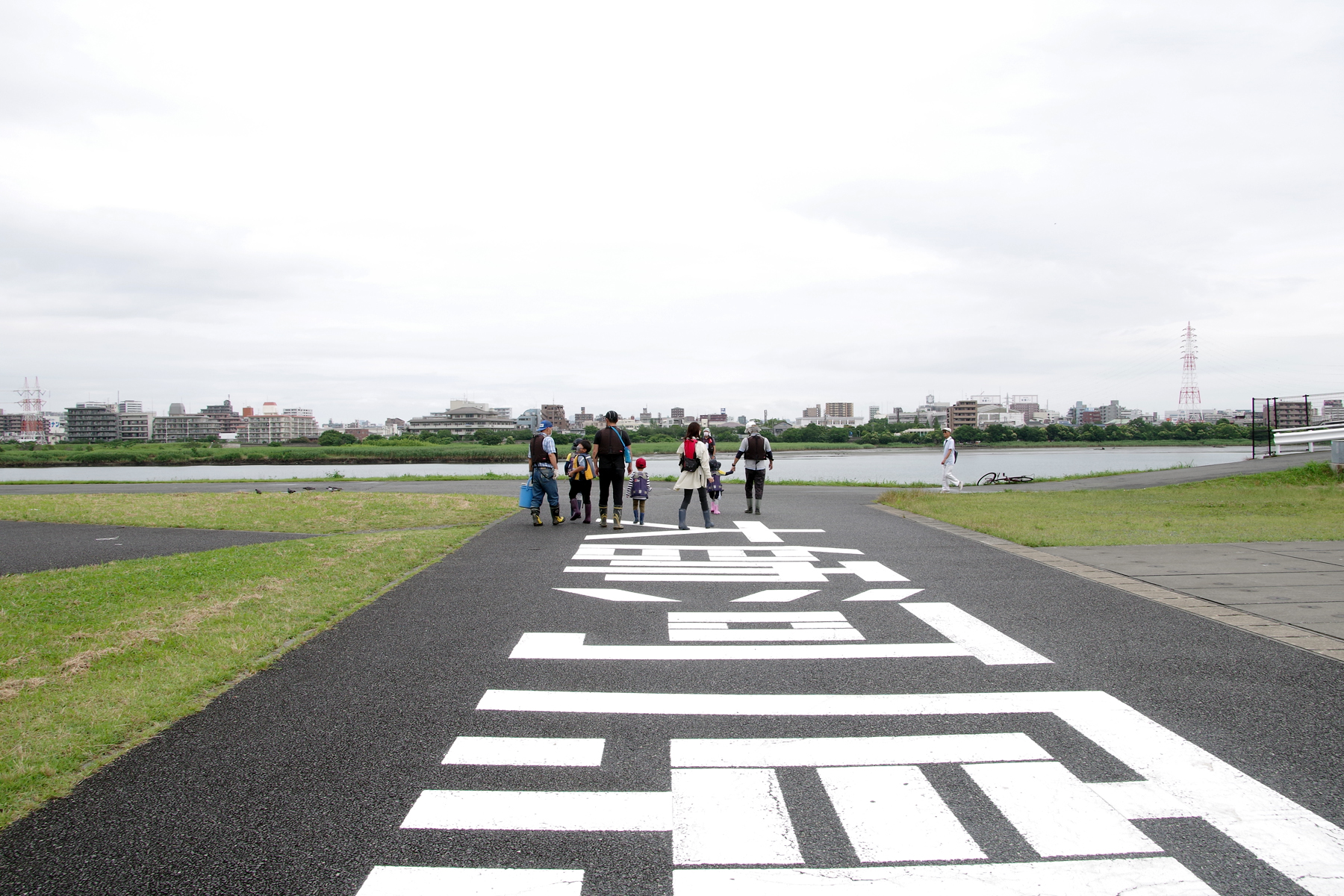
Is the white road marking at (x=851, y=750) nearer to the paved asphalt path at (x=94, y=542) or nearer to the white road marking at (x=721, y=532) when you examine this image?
the white road marking at (x=721, y=532)

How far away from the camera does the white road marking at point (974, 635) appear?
16.8 ft

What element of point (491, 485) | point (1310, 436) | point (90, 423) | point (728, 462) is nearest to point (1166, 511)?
point (1310, 436)

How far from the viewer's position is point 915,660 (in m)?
5.10

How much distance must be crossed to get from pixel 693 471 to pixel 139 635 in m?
8.30

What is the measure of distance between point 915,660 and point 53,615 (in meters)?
6.66

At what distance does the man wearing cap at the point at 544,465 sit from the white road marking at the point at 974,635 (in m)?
6.81

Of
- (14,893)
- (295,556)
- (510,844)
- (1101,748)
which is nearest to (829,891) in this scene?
(510,844)

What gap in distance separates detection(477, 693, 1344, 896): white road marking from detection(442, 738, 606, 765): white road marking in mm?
427

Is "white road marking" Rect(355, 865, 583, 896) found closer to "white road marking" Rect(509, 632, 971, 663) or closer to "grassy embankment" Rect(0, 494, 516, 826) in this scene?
"grassy embankment" Rect(0, 494, 516, 826)

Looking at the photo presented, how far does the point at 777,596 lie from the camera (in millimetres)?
7246

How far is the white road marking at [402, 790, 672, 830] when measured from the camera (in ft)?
9.61

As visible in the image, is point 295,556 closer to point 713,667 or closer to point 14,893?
point 713,667

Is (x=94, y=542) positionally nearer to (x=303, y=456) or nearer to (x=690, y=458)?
(x=690, y=458)

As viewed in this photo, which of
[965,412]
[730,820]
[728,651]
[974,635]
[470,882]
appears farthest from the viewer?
[965,412]
